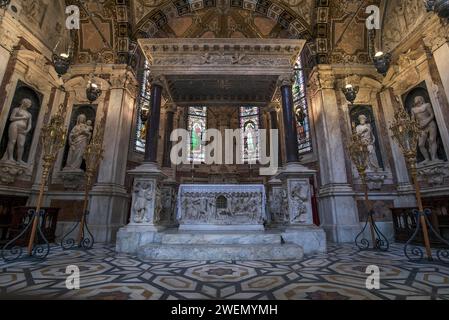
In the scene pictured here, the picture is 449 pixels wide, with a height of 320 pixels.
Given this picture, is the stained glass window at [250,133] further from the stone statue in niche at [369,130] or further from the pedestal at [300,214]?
the pedestal at [300,214]

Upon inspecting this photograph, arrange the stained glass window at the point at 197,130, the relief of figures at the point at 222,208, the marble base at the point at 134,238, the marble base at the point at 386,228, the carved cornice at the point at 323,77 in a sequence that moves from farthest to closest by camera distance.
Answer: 1. the stained glass window at the point at 197,130
2. the carved cornice at the point at 323,77
3. the marble base at the point at 386,228
4. the relief of figures at the point at 222,208
5. the marble base at the point at 134,238

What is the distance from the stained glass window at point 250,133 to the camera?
12391mm

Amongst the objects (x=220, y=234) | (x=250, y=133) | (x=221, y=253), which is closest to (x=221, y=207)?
(x=220, y=234)

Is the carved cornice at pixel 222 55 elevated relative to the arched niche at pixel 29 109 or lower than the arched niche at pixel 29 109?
elevated

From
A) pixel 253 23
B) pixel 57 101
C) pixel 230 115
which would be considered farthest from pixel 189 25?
pixel 57 101

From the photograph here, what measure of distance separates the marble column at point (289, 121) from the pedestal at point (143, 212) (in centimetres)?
322

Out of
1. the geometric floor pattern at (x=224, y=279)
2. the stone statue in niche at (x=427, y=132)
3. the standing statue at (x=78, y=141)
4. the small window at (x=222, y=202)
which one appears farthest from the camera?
the standing statue at (x=78, y=141)

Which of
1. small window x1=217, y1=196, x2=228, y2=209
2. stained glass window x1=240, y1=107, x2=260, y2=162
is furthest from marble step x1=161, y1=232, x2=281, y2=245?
stained glass window x1=240, y1=107, x2=260, y2=162

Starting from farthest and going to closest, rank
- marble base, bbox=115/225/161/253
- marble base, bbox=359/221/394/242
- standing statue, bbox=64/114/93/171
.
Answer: standing statue, bbox=64/114/93/171, marble base, bbox=359/221/394/242, marble base, bbox=115/225/161/253

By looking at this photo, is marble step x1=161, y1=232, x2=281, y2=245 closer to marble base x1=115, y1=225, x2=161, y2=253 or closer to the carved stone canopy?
marble base x1=115, y1=225, x2=161, y2=253

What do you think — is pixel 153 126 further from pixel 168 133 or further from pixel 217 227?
pixel 217 227

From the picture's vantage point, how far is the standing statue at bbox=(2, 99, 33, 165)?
570 centimetres

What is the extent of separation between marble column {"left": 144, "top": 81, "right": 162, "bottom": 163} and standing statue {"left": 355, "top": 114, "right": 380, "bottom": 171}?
6.58 metres

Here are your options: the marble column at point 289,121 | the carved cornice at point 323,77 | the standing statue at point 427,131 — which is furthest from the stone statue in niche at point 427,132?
the marble column at point 289,121
